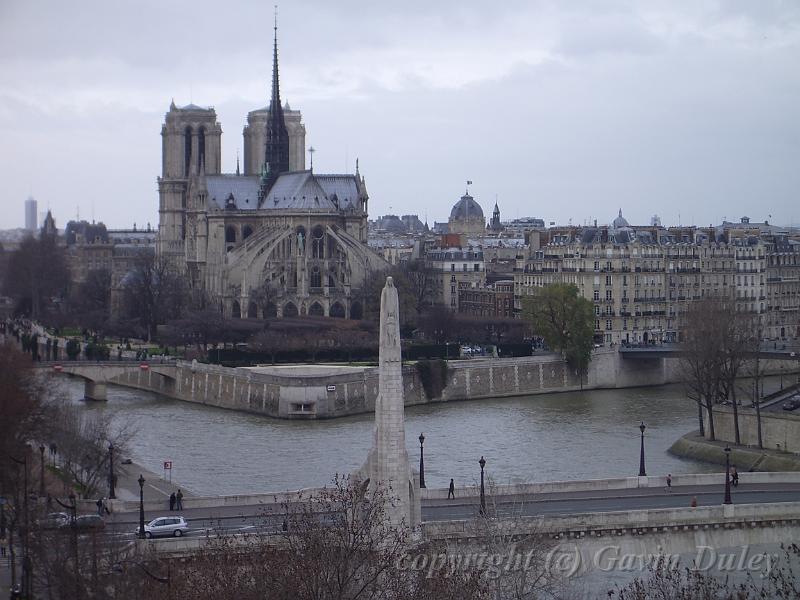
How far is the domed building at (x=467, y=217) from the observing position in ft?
433

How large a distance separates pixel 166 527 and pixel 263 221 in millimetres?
61592

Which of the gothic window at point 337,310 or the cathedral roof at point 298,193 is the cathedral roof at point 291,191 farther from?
the gothic window at point 337,310

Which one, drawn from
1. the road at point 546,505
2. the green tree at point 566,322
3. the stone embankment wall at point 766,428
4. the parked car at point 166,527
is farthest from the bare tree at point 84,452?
the green tree at point 566,322

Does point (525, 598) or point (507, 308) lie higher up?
point (507, 308)

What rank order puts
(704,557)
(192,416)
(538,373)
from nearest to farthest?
1. (704,557)
2. (192,416)
3. (538,373)

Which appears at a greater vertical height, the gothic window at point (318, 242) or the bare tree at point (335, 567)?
the gothic window at point (318, 242)

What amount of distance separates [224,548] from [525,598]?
12.8 ft

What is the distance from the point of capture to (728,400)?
46.0m

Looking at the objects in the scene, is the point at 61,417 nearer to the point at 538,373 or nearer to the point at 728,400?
the point at 728,400

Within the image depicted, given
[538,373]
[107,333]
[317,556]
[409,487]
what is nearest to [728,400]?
[538,373]

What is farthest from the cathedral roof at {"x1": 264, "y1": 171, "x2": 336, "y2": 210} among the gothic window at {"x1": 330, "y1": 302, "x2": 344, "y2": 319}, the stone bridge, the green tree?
the stone bridge

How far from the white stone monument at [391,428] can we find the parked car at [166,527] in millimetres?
5521

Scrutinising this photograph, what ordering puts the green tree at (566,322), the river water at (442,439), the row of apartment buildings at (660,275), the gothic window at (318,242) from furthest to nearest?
the gothic window at (318,242), the row of apartment buildings at (660,275), the green tree at (566,322), the river water at (442,439)

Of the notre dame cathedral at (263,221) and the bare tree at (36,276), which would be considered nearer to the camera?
the notre dame cathedral at (263,221)
